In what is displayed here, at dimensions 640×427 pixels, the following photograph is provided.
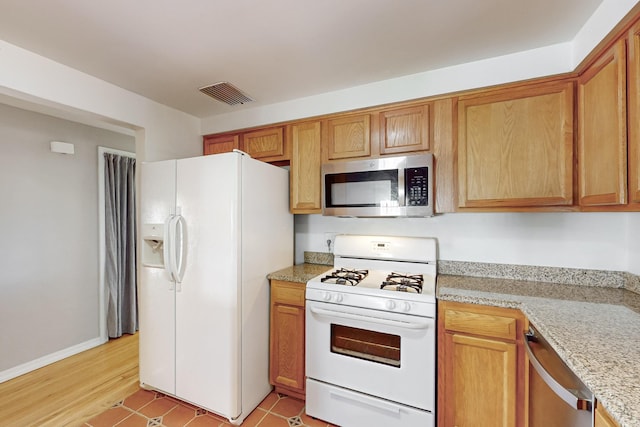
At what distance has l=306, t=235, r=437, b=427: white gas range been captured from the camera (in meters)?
1.61

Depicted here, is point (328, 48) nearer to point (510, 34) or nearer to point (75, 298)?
point (510, 34)

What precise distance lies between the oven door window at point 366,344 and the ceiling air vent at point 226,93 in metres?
1.84

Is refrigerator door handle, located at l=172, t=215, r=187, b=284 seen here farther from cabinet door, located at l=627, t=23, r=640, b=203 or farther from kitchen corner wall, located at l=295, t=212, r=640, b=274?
cabinet door, located at l=627, t=23, r=640, b=203

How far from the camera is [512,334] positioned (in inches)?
57.9

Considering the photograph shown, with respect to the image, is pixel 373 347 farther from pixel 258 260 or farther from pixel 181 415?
pixel 181 415

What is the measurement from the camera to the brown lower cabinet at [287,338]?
6.67 ft

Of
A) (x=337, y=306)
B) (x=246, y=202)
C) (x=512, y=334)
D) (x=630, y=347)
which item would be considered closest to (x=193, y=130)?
(x=246, y=202)

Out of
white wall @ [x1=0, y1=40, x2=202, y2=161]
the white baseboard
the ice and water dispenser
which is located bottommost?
the white baseboard

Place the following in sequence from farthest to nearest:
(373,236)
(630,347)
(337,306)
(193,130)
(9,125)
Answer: (193,130)
(9,125)
(373,236)
(337,306)
(630,347)

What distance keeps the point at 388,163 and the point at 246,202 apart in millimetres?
999

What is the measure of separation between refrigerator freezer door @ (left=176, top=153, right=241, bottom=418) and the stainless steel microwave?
712 millimetres

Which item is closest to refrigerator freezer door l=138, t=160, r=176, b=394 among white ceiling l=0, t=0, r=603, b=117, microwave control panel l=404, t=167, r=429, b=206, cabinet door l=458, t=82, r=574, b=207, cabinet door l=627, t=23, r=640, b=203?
white ceiling l=0, t=0, r=603, b=117

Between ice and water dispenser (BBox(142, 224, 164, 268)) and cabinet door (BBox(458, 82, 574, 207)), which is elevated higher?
cabinet door (BBox(458, 82, 574, 207))

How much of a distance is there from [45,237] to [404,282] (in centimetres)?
316
